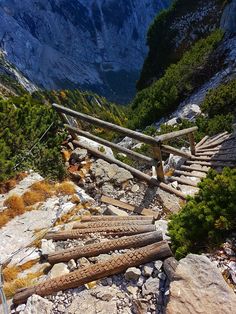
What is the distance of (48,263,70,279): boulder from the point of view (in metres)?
4.88

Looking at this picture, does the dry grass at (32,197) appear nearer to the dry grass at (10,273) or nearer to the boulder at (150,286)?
the dry grass at (10,273)

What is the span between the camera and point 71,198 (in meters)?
7.48

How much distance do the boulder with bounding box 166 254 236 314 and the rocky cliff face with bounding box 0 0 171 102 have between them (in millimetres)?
156238

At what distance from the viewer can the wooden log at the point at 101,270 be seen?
14.5 feet

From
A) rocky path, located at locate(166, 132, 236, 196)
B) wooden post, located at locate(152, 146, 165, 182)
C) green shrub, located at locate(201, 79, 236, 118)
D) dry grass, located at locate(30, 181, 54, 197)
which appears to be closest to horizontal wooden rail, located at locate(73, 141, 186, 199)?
wooden post, located at locate(152, 146, 165, 182)

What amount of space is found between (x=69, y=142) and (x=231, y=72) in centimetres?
1250

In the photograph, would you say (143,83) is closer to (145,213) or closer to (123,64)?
(145,213)

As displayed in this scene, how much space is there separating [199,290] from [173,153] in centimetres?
567

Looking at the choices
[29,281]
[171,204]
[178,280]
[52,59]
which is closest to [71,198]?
[171,204]

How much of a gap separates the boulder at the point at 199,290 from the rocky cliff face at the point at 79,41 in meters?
156

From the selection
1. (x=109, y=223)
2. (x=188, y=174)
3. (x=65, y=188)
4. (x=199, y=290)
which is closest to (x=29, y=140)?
(x=65, y=188)

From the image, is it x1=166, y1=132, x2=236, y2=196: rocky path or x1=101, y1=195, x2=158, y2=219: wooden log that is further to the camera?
x1=166, y1=132, x2=236, y2=196: rocky path

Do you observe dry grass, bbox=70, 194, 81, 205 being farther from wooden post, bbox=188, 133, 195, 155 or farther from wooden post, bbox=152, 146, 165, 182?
wooden post, bbox=188, 133, 195, 155

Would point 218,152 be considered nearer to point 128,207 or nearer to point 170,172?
point 170,172
